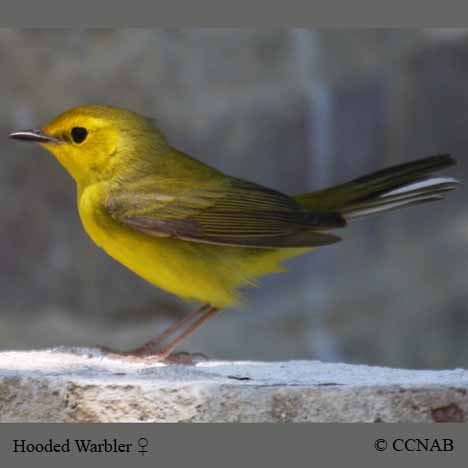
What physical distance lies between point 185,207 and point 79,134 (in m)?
0.66

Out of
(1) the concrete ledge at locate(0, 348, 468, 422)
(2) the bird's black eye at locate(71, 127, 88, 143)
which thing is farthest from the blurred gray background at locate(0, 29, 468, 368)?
(1) the concrete ledge at locate(0, 348, 468, 422)

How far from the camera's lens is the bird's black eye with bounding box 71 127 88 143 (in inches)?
247

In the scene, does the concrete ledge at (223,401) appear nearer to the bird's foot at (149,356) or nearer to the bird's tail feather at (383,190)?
the bird's foot at (149,356)

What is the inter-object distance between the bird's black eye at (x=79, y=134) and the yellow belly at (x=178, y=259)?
249 millimetres

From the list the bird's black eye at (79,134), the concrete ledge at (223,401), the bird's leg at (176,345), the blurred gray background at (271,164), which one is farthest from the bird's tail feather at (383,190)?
the blurred gray background at (271,164)

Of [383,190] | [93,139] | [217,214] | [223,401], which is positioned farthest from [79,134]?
[223,401]

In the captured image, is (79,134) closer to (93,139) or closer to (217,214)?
(93,139)

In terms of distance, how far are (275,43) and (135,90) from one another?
114cm

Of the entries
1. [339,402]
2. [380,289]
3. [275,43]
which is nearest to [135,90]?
[275,43]

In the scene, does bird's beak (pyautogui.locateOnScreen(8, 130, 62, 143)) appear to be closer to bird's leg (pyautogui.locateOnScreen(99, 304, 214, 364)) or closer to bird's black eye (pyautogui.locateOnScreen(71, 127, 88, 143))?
bird's black eye (pyautogui.locateOnScreen(71, 127, 88, 143))

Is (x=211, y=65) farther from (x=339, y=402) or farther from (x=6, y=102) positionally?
(x=339, y=402)

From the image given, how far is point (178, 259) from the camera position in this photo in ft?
20.1

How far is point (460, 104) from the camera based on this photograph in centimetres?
965

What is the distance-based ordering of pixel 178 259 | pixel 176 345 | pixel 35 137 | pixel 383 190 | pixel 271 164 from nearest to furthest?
pixel 178 259
pixel 35 137
pixel 176 345
pixel 383 190
pixel 271 164
